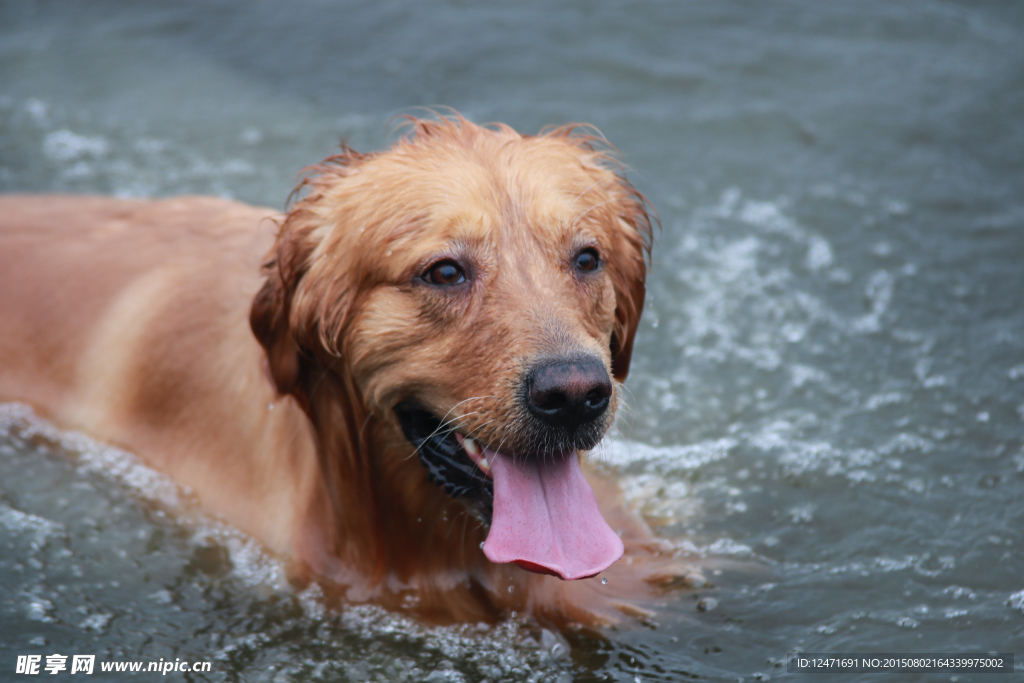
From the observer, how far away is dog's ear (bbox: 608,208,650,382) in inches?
167

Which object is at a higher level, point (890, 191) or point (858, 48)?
point (858, 48)

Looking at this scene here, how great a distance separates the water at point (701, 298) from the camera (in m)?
4.48

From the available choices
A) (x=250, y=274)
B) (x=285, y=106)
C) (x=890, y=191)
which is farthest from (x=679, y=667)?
(x=285, y=106)

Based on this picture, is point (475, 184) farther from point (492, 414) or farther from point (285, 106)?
point (285, 106)

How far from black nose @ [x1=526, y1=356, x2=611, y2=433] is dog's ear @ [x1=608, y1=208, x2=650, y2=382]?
79 cm

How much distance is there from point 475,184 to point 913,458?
3.30 metres

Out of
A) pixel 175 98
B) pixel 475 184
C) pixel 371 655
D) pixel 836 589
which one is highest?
pixel 475 184

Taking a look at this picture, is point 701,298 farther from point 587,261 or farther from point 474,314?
point 474,314

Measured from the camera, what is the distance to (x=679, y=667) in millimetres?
4316

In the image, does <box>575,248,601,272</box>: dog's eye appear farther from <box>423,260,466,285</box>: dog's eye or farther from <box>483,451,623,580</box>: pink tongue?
<box>483,451,623,580</box>: pink tongue

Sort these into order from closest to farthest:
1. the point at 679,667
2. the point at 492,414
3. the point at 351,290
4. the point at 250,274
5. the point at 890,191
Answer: the point at 492,414, the point at 351,290, the point at 679,667, the point at 250,274, the point at 890,191

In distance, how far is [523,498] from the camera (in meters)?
3.77

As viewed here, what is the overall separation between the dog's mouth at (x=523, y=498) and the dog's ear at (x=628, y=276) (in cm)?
74

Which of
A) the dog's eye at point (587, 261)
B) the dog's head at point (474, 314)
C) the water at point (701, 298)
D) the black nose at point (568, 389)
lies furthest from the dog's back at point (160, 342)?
the dog's eye at point (587, 261)
